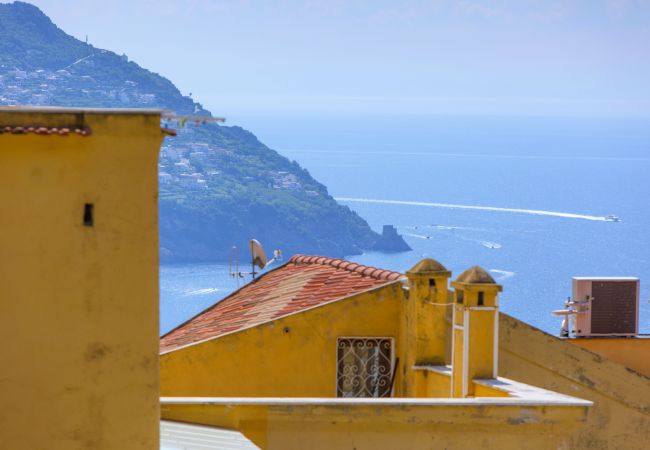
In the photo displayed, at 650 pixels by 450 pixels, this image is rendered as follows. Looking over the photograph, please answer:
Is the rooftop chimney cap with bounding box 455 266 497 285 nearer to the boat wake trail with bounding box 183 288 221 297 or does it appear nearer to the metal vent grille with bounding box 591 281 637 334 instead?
the metal vent grille with bounding box 591 281 637 334

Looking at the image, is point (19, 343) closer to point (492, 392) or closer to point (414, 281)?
point (492, 392)

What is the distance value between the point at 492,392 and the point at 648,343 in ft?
24.9

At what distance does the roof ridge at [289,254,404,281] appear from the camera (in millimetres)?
17672

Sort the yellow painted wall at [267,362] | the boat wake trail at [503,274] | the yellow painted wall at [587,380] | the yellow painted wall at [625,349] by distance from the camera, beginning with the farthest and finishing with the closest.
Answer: the boat wake trail at [503,274]
the yellow painted wall at [625,349]
the yellow painted wall at [587,380]
the yellow painted wall at [267,362]

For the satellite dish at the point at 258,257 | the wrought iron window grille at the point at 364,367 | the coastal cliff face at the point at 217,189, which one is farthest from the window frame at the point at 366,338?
the coastal cliff face at the point at 217,189

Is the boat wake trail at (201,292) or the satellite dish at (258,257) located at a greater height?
the satellite dish at (258,257)

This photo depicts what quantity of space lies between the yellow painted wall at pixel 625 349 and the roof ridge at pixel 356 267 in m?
3.25

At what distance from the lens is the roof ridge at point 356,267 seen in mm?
17672

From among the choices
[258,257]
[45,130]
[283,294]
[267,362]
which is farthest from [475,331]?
[258,257]

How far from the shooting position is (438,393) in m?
15.7

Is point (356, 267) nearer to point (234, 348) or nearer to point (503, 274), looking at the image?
point (234, 348)

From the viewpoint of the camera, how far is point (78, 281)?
9039mm

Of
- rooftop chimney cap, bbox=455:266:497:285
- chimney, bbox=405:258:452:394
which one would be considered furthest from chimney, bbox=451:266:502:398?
chimney, bbox=405:258:452:394

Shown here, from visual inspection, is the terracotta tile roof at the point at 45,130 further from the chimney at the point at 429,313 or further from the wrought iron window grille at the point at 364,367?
the wrought iron window grille at the point at 364,367
